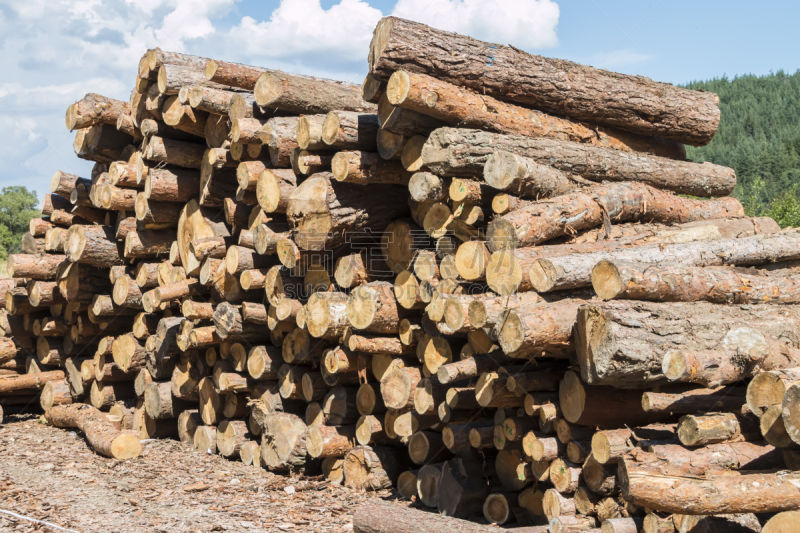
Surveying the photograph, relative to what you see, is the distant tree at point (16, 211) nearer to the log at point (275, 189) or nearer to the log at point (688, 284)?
the log at point (275, 189)

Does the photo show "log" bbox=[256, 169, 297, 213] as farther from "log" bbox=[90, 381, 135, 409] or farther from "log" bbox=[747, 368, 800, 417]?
"log" bbox=[90, 381, 135, 409]

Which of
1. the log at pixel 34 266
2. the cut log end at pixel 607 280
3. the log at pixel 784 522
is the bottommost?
the log at pixel 784 522

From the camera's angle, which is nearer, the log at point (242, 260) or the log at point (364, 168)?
the log at point (364, 168)

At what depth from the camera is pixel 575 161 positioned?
582 cm

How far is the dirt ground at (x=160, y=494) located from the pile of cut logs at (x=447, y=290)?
0.25m

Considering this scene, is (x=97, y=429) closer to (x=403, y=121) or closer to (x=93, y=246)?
(x=93, y=246)

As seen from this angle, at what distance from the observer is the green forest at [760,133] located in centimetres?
5531

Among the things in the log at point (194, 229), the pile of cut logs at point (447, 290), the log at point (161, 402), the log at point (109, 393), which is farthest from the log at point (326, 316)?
the log at point (109, 393)

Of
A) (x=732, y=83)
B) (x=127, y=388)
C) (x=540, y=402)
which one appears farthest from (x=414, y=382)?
(x=732, y=83)

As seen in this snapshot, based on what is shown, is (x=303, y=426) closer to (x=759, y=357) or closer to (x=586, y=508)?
(x=586, y=508)

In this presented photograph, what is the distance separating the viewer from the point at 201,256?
6828mm

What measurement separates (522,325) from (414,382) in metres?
1.66

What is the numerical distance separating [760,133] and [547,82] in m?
85.1

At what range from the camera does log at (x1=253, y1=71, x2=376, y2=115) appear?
628cm
